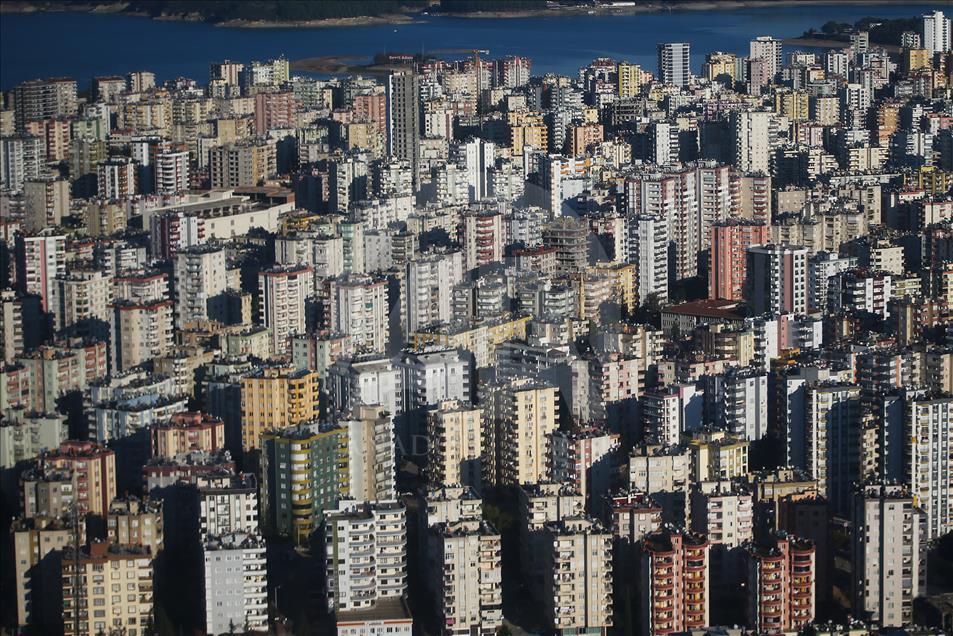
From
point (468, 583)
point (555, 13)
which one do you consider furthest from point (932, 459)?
point (555, 13)

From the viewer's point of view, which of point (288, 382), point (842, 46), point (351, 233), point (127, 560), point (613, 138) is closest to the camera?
point (127, 560)

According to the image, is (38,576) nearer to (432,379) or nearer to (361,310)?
(432,379)

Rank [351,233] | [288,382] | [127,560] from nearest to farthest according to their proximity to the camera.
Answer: [127,560] < [288,382] < [351,233]

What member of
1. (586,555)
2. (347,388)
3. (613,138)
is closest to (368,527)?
(586,555)

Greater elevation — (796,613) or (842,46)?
(842,46)

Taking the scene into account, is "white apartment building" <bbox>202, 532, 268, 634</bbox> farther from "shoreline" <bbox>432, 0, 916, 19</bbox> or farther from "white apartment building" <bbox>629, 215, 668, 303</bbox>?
"shoreline" <bbox>432, 0, 916, 19</bbox>

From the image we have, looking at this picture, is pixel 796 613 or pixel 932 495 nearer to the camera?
pixel 796 613

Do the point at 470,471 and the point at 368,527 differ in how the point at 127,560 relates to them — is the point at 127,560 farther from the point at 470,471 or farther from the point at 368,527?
the point at 470,471
